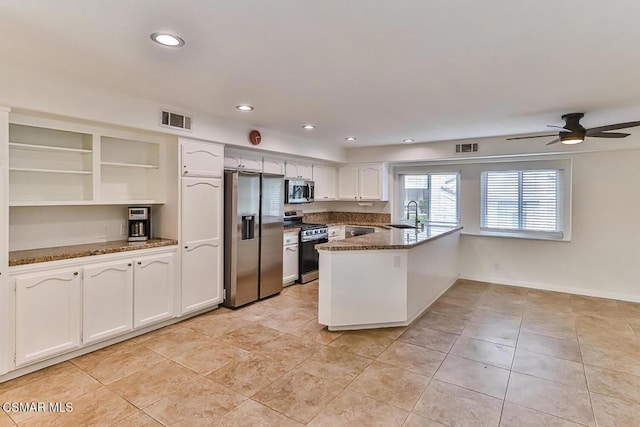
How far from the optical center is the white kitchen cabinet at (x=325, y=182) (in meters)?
6.52

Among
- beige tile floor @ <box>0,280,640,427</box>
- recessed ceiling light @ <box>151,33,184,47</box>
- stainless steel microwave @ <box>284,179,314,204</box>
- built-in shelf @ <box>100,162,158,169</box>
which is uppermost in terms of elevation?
recessed ceiling light @ <box>151,33,184,47</box>

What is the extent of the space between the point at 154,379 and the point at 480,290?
4673 mm

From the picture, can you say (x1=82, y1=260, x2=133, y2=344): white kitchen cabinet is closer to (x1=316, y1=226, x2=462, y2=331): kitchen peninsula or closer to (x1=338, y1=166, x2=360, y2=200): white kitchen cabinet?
(x1=316, y1=226, x2=462, y2=331): kitchen peninsula

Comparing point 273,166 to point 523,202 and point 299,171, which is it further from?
point 523,202

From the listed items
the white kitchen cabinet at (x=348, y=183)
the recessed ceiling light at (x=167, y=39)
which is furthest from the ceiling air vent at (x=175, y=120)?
the white kitchen cabinet at (x=348, y=183)

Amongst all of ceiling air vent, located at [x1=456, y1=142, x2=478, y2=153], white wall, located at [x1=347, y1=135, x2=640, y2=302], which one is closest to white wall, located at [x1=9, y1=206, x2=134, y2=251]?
white wall, located at [x1=347, y1=135, x2=640, y2=302]

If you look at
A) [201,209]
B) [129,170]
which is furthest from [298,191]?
[129,170]

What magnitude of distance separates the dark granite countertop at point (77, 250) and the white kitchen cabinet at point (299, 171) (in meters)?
2.50

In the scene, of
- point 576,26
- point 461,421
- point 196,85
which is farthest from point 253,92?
point 461,421

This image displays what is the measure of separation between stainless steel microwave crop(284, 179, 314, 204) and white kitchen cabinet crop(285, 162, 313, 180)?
0.12 m

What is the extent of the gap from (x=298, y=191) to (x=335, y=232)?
1100 millimetres

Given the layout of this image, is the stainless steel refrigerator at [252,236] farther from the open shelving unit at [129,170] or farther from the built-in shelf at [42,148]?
the built-in shelf at [42,148]

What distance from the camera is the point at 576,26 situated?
1906mm

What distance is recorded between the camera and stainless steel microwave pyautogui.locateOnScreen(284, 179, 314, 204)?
5723 millimetres
